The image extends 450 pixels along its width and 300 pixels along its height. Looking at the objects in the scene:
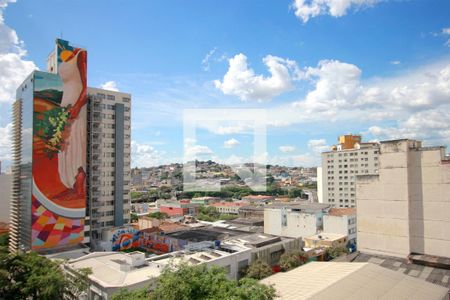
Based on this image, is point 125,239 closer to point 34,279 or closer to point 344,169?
point 34,279

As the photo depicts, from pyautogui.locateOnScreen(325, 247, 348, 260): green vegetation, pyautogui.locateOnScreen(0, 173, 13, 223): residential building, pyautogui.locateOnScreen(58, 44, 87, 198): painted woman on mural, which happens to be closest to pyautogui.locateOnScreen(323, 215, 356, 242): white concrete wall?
pyautogui.locateOnScreen(325, 247, 348, 260): green vegetation

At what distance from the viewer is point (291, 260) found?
2484 centimetres

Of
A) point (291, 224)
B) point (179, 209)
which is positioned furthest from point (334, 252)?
point (179, 209)

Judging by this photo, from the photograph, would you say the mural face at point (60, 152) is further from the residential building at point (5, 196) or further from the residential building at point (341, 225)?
the residential building at point (5, 196)

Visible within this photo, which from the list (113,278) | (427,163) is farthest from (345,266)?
(113,278)

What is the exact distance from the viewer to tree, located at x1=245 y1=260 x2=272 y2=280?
72.2ft

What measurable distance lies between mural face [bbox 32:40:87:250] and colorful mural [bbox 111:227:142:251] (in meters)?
3.52

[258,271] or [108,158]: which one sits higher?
[108,158]

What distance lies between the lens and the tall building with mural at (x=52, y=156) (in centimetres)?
2855

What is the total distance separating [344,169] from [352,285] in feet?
169

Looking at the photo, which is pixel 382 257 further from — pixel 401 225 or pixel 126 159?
pixel 126 159

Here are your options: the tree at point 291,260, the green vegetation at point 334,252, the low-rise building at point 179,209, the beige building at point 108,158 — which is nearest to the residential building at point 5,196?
the beige building at point 108,158

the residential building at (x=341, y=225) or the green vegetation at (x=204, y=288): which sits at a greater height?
the green vegetation at (x=204, y=288)

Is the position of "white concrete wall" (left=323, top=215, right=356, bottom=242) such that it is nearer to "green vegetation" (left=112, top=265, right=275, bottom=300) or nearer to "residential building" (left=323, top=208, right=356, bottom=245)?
"residential building" (left=323, top=208, right=356, bottom=245)
